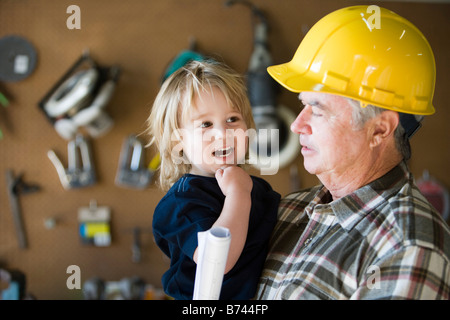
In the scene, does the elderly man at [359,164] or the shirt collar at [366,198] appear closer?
the elderly man at [359,164]

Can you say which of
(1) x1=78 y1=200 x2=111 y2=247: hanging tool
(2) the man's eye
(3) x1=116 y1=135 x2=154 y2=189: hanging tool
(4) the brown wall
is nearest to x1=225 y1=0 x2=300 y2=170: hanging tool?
(4) the brown wall

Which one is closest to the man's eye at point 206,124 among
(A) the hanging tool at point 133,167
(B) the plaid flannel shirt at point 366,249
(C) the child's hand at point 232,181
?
(C) the child's hand at point 232,181

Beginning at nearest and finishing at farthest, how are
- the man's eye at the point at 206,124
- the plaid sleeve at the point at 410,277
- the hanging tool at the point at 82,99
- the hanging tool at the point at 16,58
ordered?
the plaid sleeve at the point at 410,277 → the man's eye at the point at 206,124 → the hanging tool at the point at 82,99 → the hanging tool at the point at 16,58

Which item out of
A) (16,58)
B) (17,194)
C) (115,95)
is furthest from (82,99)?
(17,194)

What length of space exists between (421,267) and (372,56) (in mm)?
380

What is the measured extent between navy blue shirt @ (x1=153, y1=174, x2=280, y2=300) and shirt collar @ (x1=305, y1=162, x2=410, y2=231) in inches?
5.9

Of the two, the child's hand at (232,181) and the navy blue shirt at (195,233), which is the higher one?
the child's hand at (232,181)

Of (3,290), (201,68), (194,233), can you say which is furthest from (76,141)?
(194,233)

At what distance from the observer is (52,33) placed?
2.46 metres

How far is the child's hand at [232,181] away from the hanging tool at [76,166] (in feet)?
5.63

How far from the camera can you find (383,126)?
33.7 inches

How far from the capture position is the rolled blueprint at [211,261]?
25.6 inches

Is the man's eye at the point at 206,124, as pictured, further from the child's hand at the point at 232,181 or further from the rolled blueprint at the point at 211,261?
the rolled blueprint at the point at 211,261
